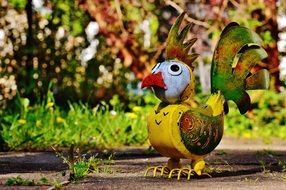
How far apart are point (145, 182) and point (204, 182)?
0.39 m

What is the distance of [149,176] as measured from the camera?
520 centimetres

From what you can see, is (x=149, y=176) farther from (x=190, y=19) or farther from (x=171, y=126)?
(x=190, y=19)

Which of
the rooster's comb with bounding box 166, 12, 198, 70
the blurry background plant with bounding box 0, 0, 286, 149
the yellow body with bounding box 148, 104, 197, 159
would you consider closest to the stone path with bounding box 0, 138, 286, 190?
the yellow body with bounding box 148, 104, 197, 159

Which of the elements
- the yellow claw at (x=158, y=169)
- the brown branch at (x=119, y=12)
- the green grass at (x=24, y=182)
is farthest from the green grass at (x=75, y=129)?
the green grass at (x=24, y=182)

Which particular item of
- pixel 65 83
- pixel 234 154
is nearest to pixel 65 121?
pixel 234 154

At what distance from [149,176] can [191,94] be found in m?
0.67

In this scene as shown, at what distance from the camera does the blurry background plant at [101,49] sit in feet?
35.9

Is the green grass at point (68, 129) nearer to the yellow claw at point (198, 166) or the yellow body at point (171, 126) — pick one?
the yellow body at point (171, 126)

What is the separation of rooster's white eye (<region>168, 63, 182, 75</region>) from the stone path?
2.42 ft

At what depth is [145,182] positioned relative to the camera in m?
4.76

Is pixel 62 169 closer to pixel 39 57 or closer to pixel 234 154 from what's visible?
pixel 234 154

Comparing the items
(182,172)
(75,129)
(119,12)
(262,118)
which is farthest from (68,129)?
(262,118)

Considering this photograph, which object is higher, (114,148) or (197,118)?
(197,118)

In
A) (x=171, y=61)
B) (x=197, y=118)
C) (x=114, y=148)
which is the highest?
(x=171, y=61)
